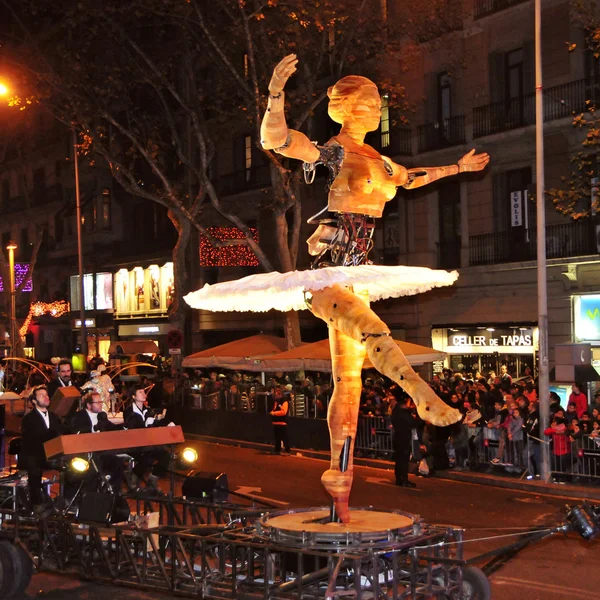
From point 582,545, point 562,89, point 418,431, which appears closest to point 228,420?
point 418,431

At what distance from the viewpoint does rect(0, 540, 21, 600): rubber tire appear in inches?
384

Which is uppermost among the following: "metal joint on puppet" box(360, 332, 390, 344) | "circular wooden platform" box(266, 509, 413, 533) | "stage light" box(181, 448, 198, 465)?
"metal joint on puppet" box(360, 332, 390, 344)

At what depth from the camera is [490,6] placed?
29.3 m

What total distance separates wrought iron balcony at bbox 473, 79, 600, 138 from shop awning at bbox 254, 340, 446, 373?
27.0ft

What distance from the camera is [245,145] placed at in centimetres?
4141

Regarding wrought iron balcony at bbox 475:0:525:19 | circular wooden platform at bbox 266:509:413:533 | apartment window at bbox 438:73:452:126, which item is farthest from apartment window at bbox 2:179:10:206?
circular wooden platform at bbox 266:509:413:533

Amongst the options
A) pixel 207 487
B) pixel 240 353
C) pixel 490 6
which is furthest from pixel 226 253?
pixel 207 487

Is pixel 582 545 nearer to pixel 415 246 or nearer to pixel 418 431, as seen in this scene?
pixel 418 431

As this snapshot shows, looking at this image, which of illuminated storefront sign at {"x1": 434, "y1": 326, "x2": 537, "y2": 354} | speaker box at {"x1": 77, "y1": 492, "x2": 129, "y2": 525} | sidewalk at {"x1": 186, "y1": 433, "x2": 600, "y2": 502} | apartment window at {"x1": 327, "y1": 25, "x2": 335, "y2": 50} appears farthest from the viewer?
illuminated storefront sign at {"x1": 434, "y1": 326, "x2": 537, "y2": 354}

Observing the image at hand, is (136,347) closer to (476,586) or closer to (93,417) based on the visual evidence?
(93,417)

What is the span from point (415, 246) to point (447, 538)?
24.8m

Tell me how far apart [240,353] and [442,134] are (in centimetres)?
1014

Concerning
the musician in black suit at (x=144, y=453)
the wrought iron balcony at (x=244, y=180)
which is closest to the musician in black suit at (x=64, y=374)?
the musician in black suit at (x=144, y=453)

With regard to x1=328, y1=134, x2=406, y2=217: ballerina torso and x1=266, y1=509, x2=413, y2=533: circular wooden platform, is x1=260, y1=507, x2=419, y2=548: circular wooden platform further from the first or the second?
x1=328, y1=134, x2=406, y2=217: ballerina torso
